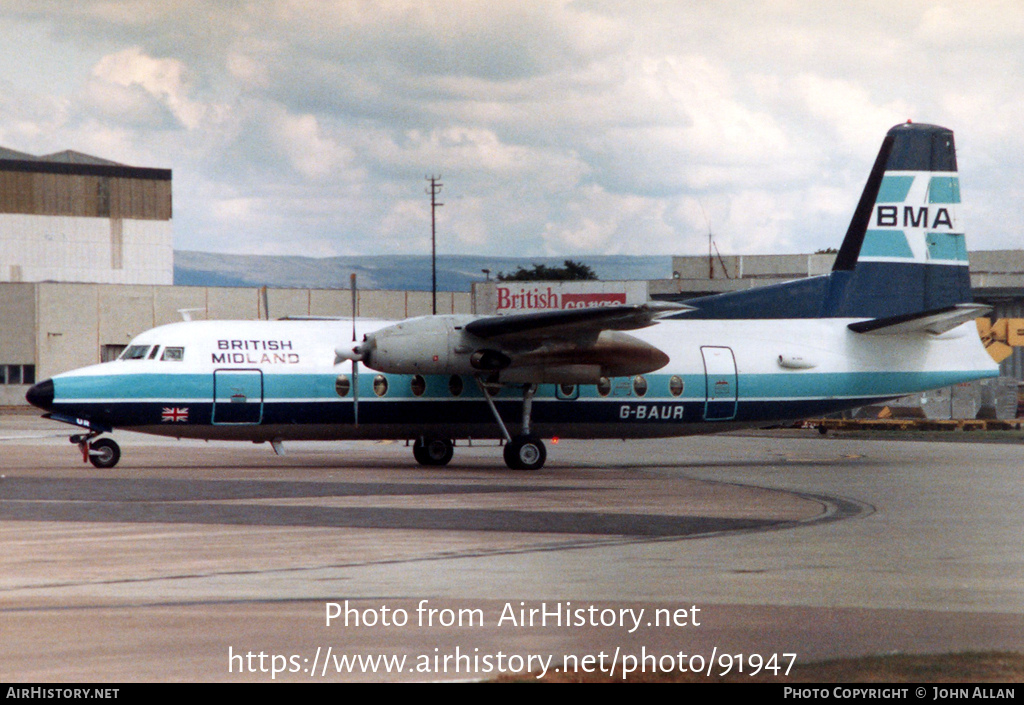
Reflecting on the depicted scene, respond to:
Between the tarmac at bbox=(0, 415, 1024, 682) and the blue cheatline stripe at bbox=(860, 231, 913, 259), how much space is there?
7.10 m

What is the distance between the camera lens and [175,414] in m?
24.9

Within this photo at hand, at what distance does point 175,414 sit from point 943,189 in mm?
19177

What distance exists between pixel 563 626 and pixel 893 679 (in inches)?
102

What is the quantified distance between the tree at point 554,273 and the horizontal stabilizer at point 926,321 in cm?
7259

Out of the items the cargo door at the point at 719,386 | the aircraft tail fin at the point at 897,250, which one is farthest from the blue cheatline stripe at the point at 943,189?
the cargo door at the point at 719,386

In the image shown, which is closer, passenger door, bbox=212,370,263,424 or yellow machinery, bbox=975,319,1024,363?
passenger door, bbox=212,370,263,424

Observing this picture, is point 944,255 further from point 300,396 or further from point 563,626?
point 563,626

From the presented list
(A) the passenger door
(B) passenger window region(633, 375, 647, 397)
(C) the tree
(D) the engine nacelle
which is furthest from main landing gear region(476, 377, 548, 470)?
(C) the tree

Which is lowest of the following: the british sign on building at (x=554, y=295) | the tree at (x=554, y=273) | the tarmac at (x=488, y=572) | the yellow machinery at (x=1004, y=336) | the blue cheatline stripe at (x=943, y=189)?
the tarmac at (x=488, y=572)

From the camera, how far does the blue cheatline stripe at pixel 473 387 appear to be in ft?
81.2

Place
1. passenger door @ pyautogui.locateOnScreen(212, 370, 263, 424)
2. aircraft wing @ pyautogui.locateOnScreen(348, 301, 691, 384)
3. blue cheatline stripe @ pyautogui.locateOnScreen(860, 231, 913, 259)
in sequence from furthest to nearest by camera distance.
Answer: blue cheatline stripe @ pyautogui.locateOnScreen(860, 231, 913, 259)
passenger door @ pyautogui.locateOnScreen(212, 370, 263, 424)
aircraft wing @ pyautogui.locateOnScreen(348, 301, 691, 384)

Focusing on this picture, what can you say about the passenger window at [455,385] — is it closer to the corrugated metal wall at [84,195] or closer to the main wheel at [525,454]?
the main wheel at [525,454]

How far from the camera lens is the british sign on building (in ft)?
224

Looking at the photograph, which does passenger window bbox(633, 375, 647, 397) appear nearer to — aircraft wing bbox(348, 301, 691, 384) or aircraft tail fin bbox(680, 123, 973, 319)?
aircraft wing bbox(348, 301, 691, 384)
